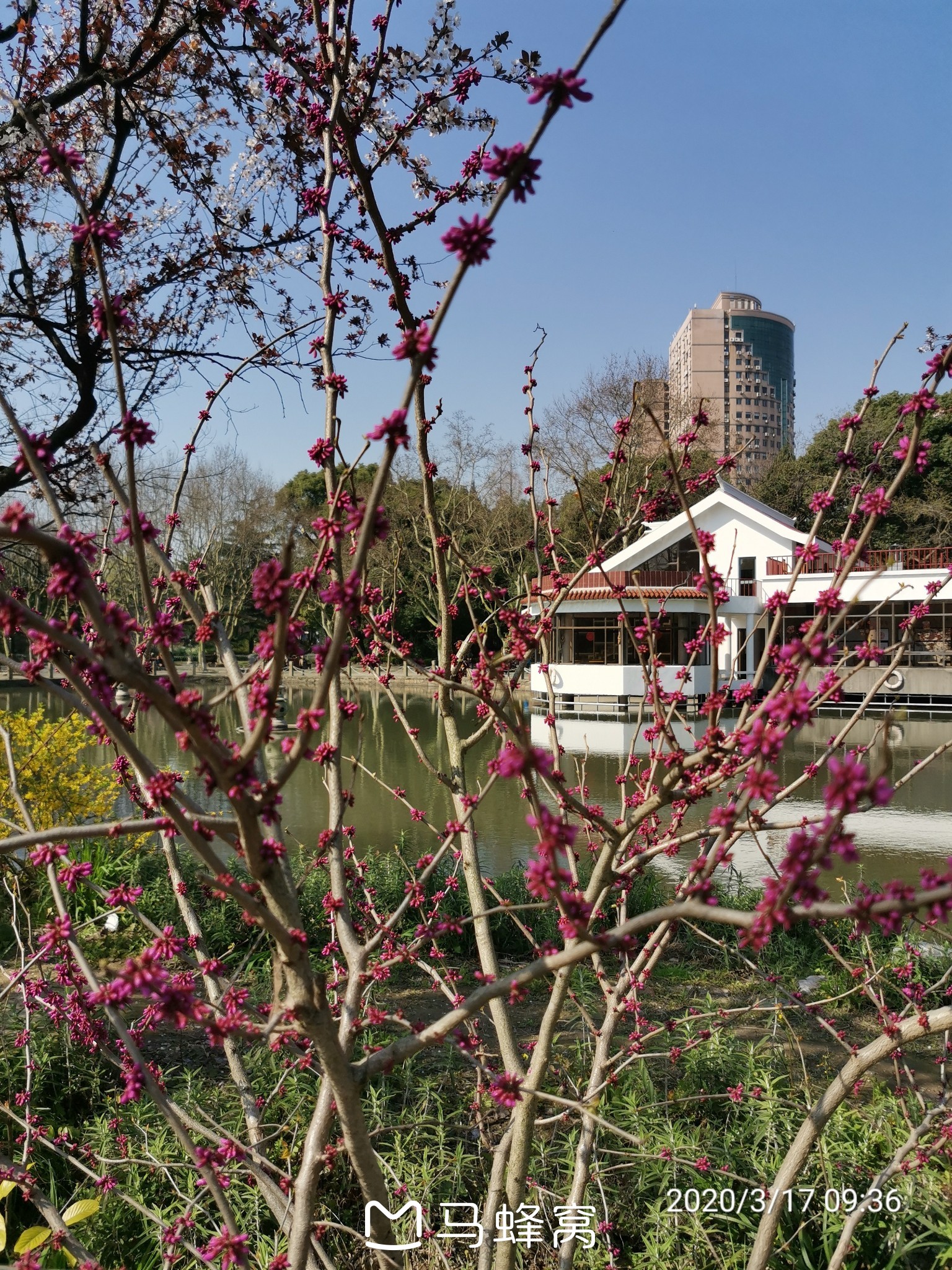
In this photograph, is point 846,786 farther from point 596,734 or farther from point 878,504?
point 596,734

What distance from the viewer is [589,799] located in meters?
4.98

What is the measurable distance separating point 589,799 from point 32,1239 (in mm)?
3444

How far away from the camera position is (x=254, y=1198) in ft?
9.34

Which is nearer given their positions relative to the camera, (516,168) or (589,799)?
(516,168)

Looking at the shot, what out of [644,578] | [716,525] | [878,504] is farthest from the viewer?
[716,525]

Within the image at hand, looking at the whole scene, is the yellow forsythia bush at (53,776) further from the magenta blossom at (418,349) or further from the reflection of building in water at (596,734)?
the reflection of building in water at (596,734)

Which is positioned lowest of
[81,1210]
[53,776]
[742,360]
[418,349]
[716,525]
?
[81,1210]

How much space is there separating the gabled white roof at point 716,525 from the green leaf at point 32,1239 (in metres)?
20.4

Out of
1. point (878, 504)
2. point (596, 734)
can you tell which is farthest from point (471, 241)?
point (596, 734)

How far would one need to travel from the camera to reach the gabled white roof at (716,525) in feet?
74.4

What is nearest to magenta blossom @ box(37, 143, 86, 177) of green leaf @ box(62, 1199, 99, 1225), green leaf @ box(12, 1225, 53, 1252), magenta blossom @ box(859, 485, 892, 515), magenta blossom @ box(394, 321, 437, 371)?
magenta blossom @ box(394, 321, 437, 371)

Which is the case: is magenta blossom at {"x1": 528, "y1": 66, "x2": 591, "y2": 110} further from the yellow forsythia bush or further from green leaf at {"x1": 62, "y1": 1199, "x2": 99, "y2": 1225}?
the yellow forsythia bush

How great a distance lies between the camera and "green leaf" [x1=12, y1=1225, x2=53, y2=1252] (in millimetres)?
2074

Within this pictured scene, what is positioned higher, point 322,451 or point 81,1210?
point 322,451
